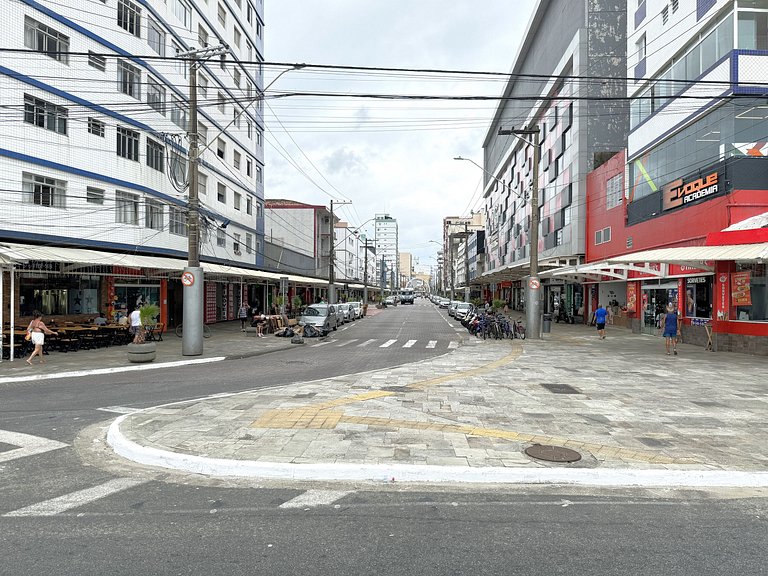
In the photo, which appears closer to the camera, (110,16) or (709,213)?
(709,213)

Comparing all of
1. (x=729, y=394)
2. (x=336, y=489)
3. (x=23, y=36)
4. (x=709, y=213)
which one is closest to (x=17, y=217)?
(x=23, y=36)

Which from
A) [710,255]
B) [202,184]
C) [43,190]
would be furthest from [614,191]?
[43,190]

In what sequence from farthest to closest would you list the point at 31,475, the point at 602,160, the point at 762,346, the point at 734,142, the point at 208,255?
the point at 602,160
the point at 208,255
the point at 734,142
the point at 762,346
the point at 31,475

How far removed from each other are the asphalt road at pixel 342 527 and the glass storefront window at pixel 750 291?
14.9 meters

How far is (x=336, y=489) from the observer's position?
4938 mm

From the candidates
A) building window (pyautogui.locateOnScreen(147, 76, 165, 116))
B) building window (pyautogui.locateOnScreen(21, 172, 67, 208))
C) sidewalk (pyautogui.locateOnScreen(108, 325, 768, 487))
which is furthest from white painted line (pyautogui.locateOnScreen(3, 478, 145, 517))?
building window (pyautogui.locateOnScreen(147, 76, 165, 116))

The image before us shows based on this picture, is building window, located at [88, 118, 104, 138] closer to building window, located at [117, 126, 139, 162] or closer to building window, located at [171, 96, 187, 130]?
building window, located at [117, 126, 139, 162]

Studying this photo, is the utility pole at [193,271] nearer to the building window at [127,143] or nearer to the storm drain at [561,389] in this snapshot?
the building window at [127,143]

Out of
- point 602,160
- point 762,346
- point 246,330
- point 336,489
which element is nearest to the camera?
point 336,489

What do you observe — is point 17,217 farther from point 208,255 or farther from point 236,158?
point 236,158

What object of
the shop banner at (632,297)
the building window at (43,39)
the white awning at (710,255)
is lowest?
the shop banner at (632,297)

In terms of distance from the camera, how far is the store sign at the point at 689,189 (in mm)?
18750

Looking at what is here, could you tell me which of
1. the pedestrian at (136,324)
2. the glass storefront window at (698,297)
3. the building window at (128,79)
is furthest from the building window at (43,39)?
the glass storefront window at (698,297)

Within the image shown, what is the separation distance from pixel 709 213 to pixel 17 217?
26.4 meters
